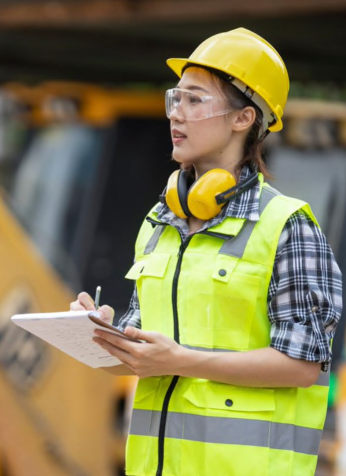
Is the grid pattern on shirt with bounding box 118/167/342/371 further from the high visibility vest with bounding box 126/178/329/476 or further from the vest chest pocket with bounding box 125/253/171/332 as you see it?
the vest chest pocket with bounding box 125/253/171/332

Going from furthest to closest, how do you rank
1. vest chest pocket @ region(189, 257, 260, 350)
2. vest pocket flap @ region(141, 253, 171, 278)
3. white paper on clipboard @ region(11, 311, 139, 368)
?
vest pocket flap @ region(141, 253, 171, 278), vest chest pocket @ region(189, 257, 260, 350), white paper on clipboard @ region(11, 311, 139, 368)

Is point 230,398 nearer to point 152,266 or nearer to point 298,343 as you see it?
point 298,343

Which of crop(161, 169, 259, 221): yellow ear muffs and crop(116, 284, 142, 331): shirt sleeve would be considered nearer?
crop(161, 169, 259, 221): yellow ear muffs

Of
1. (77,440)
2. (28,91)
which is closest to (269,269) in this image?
(77,440)

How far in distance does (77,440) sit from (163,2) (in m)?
2.79

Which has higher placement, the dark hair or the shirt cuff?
the dark hair

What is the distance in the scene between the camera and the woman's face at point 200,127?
2.60 metres

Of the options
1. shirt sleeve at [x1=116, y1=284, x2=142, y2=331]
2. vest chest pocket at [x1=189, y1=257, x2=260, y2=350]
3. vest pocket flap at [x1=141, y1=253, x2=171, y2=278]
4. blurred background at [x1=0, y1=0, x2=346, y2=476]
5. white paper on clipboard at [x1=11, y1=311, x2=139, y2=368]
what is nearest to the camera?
white paper on clipboard at [x1=11, y1=311, x2=139, y2=368]

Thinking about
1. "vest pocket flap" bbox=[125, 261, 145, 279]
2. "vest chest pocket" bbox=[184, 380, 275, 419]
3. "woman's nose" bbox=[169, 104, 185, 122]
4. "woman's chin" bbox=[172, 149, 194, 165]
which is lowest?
"vest chest pocket" bbox=[184, 380, 275, 419]

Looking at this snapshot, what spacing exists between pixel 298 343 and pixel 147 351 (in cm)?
34

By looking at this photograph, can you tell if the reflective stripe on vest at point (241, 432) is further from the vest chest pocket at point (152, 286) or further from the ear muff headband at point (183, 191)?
the ear muff headband at point (183, 191)

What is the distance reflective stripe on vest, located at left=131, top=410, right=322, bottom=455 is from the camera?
2.46m

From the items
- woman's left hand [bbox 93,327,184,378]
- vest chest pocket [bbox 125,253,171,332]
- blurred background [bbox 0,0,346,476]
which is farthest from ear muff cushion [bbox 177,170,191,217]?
blurred background [bbox 0,0,346,476]

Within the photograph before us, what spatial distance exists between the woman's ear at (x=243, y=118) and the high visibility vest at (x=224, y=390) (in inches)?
7.2
